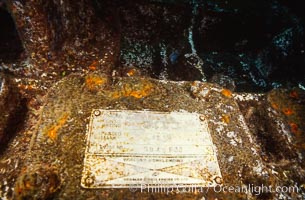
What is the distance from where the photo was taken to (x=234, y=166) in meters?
1.33

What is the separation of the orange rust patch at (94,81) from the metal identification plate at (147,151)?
212 millimetres

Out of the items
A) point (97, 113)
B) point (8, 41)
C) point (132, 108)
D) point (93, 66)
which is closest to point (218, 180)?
point (132, 108)

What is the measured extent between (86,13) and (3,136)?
43.5 inches

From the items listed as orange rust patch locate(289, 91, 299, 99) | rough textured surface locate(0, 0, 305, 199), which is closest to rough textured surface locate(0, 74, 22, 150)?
rough textured surface locate(0, 0, 305, 199)

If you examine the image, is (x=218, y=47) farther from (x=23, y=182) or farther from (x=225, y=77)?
(x=23, y=182)

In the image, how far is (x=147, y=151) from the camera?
1270 mm

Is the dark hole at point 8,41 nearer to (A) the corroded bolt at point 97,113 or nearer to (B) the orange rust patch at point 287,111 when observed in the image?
(A) the corroded bolt at point 97,113

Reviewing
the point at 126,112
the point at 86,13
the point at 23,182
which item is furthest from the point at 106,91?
the point at 86,13

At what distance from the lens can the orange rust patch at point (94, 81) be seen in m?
1.53

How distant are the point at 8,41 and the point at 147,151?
6.06 ft

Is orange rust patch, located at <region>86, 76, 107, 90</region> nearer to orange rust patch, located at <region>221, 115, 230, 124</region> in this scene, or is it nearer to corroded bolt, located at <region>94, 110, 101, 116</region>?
corroded bolt, located at <region>94, 110, 101, 116</region>

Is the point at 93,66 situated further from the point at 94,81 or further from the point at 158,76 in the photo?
the point at 158,76

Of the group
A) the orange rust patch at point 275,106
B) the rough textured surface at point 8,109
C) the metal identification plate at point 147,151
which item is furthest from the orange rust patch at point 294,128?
the rough textured surface at point 8,109

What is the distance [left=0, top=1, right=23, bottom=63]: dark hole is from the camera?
2.08m
